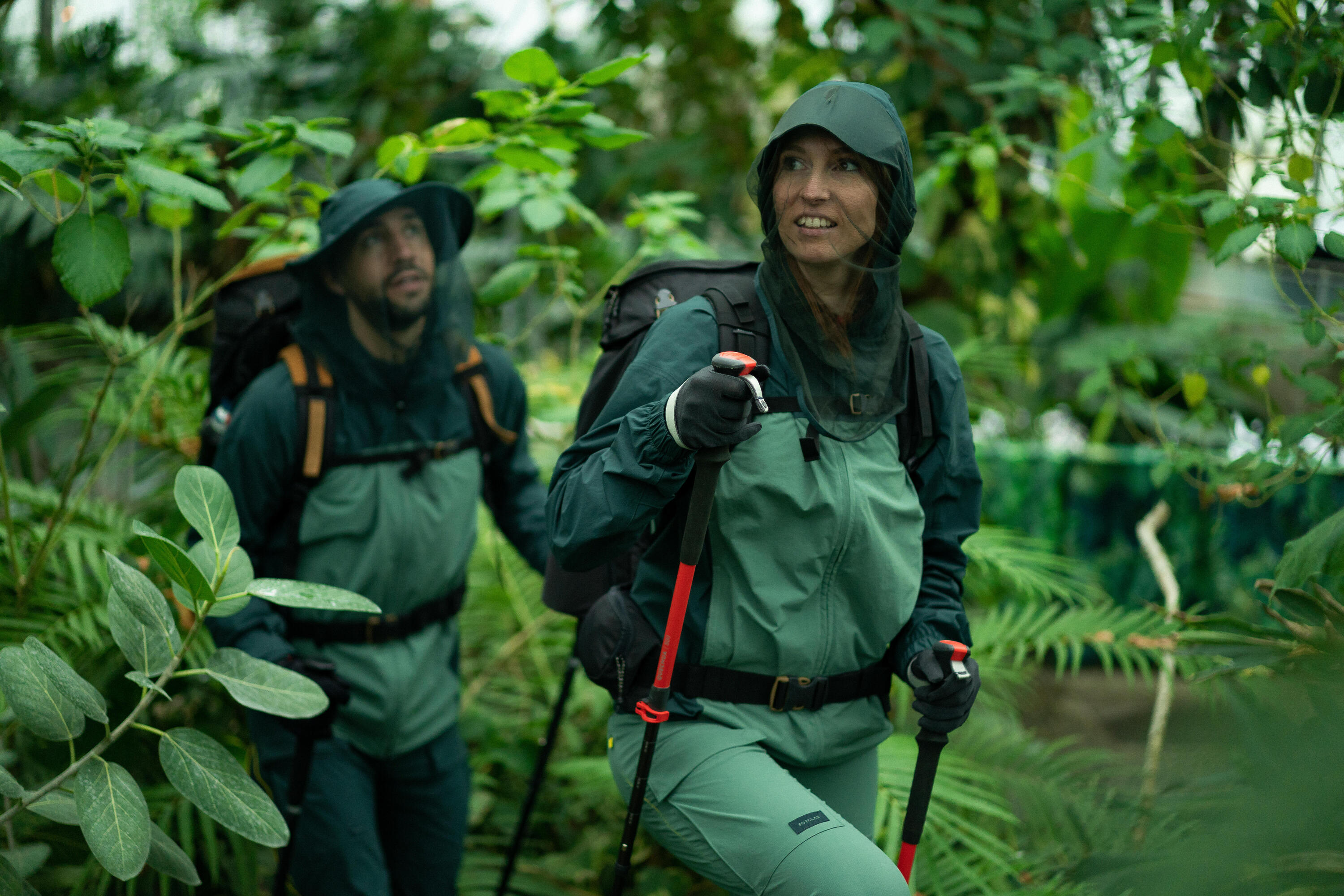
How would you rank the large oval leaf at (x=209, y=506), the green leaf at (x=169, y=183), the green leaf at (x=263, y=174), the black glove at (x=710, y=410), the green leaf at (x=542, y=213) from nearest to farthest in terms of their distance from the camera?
the black glove at (x=710, y=410)
the large oval leaf at (x=209, y=506)
the green leaf at (x=169, y=183)
the green leaf at (x=263, y=174)
the green leaf at (x=542, y=213)

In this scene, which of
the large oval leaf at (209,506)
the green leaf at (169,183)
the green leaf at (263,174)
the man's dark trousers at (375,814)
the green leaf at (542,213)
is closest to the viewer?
the large oval leaf at (209,506)

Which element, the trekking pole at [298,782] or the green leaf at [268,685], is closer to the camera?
the green leaf at [268,685]

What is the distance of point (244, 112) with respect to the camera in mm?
5223

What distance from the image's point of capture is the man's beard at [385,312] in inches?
101

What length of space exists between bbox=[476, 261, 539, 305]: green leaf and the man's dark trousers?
130 centimetres

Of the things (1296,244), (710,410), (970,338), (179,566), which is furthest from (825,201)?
(970,338)

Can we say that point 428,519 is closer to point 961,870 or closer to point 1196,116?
point 961,870

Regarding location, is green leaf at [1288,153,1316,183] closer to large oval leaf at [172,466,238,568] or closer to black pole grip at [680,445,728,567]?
black pole grip at [680,445,728,567]

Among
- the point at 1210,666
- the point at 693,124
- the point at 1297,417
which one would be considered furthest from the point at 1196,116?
the point at 693,124

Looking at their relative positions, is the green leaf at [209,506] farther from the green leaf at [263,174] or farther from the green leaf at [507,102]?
the green leaf at [507,102]

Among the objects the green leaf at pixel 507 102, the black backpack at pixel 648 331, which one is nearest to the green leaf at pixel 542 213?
the green leaf at pixel 507 102

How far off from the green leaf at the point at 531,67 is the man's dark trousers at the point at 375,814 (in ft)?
5.40

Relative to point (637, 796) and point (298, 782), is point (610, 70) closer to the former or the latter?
point (637, 796)

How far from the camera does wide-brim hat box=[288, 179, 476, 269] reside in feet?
8.13
